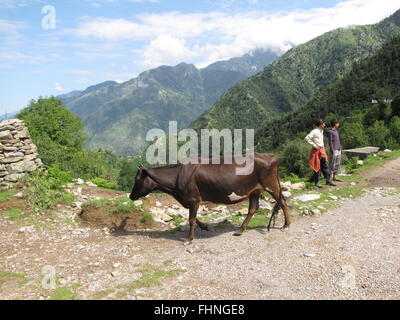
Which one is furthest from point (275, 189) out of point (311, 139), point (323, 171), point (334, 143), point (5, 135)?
point (5, 135)

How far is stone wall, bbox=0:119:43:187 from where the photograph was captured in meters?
11.9

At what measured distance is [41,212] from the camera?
10203 millimetres

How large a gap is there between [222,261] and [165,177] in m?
3.10

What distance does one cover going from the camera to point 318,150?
37.4ft

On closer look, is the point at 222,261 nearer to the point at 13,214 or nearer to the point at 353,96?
the point at 13,214

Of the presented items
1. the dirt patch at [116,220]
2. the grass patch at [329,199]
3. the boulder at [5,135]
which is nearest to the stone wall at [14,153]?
the boulder at [5,135]

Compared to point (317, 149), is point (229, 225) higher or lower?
lower

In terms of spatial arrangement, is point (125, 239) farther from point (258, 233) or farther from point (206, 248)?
point (258, 233)

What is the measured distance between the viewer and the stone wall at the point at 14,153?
11.9m

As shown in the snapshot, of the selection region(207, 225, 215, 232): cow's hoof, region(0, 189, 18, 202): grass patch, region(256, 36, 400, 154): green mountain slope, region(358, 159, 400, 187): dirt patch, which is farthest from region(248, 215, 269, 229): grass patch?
region(256, 36, 400, 154): green mountain slope

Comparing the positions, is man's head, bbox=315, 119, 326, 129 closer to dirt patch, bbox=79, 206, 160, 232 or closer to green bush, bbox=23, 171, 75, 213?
dirt patch, bbox=79, 206, 160, 232

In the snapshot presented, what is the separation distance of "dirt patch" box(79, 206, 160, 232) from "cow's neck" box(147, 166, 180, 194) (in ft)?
5.62
